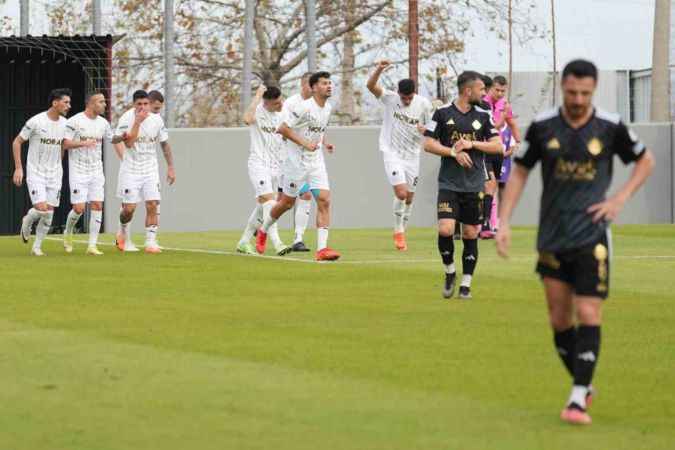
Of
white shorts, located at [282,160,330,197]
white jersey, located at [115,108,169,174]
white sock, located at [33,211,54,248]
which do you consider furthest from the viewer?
white jersey, located at [115,108,169,174]

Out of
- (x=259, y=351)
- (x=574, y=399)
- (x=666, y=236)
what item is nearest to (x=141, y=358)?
(x=259, y=351)

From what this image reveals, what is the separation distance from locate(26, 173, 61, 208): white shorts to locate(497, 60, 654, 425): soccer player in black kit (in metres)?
14.5

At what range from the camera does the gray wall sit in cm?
3359

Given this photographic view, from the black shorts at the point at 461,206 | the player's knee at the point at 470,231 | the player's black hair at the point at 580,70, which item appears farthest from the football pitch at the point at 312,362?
the player's black hair at the point at 580,70

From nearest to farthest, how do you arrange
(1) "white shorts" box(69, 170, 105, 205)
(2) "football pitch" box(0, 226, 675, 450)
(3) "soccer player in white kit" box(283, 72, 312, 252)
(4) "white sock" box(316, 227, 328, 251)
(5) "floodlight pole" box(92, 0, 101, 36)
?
(2) "football pitch" box(0, 226, 675, 450) → (4) "white sock" box(316, 227, 328, 251) → (3) "soccer player in white kit" box(283, 72, 312, 252) → (1) "white shorts" box(69, 170, 105, 205) → (5) "floodlight pole" box(92, 0, 101, 36)

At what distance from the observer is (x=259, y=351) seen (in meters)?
11.9

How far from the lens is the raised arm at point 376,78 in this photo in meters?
20.6

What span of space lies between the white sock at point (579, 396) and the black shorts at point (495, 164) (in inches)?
630

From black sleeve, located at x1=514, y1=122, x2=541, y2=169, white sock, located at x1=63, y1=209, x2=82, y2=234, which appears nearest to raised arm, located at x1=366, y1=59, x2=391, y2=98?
white sock, located at x1=63, y1=209, x2=82, y2=234

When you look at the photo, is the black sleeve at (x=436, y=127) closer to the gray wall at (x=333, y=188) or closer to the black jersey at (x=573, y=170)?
the black jersey at (x=573, y=170)

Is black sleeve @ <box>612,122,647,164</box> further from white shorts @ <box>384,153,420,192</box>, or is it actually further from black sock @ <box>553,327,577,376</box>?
white shorts @ <box>384,153,420,192</box>

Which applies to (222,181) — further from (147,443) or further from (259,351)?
(147,443)

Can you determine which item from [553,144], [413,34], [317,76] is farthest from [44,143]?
[553,144]

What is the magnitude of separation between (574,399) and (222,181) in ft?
82.5
